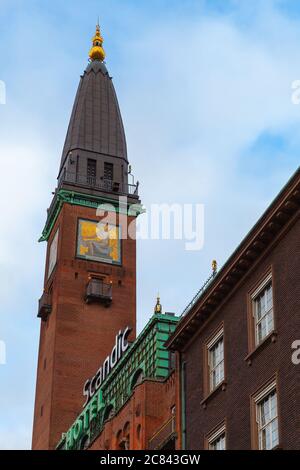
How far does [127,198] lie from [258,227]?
56.8m

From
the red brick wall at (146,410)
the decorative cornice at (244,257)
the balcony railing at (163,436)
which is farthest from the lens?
the red brick wall at (146,410)

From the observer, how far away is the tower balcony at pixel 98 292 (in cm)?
8654

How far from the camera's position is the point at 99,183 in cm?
9456

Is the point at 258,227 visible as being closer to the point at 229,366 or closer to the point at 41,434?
the point at 229,366

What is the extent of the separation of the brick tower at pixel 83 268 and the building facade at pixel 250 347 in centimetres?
4105

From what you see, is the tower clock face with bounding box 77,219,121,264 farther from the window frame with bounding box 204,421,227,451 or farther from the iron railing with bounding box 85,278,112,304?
the window frame with bounding box 204,421,227,451

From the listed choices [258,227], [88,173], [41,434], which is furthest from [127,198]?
[258,227]

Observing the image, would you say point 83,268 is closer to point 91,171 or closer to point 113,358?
point 91,171

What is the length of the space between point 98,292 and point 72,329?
12.4ft

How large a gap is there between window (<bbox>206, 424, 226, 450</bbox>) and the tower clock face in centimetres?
5014

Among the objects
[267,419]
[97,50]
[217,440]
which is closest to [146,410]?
[217,440]

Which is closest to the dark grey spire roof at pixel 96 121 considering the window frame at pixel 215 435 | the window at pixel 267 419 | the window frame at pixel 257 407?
the window frame at pixel 215 435

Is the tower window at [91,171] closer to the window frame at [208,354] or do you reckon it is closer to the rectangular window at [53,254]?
the rectangular window at [53,254]
